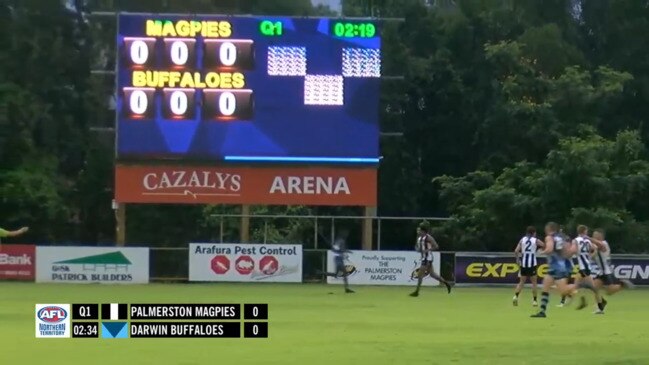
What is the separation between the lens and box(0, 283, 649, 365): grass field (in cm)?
1775

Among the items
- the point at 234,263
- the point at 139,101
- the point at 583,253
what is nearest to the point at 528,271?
the point at 583,253

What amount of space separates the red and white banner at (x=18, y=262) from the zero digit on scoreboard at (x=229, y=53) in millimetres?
9131

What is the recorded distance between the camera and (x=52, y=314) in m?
22.0

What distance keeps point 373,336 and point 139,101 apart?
797 inches

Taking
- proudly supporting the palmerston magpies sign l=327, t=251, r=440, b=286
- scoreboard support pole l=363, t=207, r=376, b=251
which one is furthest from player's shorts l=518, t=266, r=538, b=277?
proudly supporting the palmerston magpies sign l=327, t=251, r=440, b=286

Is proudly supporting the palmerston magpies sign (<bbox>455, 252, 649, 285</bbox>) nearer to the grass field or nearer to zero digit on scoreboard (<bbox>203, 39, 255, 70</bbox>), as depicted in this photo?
the grass field

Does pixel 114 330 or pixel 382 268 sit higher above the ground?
pixel 114 330

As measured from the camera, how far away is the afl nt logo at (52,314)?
2141 cm

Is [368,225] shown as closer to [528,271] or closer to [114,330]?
[528,271]

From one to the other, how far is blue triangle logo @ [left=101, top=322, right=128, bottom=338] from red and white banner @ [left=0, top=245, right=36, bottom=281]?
2429cm

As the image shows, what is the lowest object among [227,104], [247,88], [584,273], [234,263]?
[234,263]

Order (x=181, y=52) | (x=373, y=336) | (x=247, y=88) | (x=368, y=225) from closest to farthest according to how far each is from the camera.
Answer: (x=373, y=336), (x=181, y=52), (x=247, y=88), (x=368, y=225)

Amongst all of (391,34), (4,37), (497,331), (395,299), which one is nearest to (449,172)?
(391,34)

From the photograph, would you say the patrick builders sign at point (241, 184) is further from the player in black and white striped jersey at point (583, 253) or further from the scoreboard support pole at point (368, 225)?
the player in black and white striped jersey at point (583, 253)
